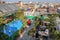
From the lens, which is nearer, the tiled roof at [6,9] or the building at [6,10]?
the building at [6,10]

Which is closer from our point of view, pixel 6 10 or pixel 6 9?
pixel 6 10

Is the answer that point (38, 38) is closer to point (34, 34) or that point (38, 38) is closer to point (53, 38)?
point (34, 34)

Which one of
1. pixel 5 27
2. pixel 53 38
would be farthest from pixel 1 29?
pixel 53 38

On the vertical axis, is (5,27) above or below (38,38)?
above

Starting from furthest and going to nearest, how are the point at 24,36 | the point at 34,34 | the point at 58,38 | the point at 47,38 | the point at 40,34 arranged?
the point at 24,36 < the point at 34,34 < the point at 40,34 < the point at 47,38 < the point at 58,38

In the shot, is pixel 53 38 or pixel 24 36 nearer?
pixel 53 38

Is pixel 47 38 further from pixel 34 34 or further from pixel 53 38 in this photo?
pixel 34 34

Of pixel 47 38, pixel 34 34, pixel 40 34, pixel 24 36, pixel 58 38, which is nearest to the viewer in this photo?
pixel 58 38

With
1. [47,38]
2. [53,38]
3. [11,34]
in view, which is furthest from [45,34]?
[11,34]

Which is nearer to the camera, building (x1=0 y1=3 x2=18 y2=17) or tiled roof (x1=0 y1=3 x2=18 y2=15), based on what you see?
building (x1=0 y1=3 x2=18 y2=17)
